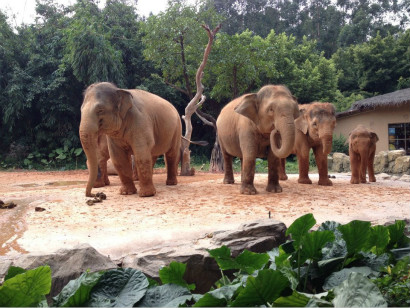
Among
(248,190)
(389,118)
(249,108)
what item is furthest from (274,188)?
(389,118)

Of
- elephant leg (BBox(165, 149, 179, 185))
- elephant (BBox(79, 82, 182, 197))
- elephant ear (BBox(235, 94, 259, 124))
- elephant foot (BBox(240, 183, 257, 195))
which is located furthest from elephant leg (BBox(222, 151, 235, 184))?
elephant ear (BBox(235, 94, 259, 124))

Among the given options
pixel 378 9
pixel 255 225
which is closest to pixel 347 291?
pixel 255 225

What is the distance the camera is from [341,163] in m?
13.0

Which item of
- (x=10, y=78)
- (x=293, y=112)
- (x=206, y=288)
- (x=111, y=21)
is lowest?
(x=206, y=288)

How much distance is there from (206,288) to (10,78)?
52.6 ft

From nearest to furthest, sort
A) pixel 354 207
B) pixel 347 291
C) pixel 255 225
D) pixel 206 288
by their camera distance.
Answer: pixel 347 291 < pixel 206 288 < pixel 255 225 < pixel 354 207

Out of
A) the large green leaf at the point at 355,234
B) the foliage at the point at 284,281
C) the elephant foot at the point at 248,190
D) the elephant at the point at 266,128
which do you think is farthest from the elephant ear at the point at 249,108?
the large green leaf at the point at 355,234

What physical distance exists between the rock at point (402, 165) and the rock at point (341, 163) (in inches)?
63.9

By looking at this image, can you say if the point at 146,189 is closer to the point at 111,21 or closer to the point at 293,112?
the point at 293,112

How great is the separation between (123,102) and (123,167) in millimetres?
1014

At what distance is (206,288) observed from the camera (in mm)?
2424

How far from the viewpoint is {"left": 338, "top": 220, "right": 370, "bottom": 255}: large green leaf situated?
1580 mm

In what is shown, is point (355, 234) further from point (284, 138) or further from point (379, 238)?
point (284, 138)

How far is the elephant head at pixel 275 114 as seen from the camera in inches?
203
